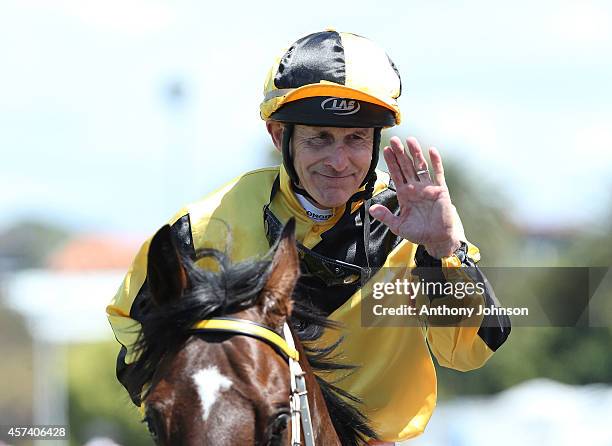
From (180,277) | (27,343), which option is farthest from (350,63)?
(27,343)

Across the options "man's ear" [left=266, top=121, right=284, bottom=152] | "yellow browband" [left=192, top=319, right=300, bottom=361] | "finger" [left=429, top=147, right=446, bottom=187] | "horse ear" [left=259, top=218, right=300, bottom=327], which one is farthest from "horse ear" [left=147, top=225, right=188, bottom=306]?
"man's ear" [left=266, top=121, right=284, bottom=152]

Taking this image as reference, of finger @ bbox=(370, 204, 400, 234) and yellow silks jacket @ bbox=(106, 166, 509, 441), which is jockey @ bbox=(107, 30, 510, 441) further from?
finger @ bbox=(370, 204, 400, 234)

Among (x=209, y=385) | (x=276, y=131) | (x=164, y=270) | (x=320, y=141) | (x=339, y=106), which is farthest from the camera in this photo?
(x=276, y=131)

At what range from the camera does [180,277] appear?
141 inches

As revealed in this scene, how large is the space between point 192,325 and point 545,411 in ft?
31.2

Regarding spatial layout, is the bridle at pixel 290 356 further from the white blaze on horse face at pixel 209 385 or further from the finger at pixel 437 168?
the finger at pixel 437 168

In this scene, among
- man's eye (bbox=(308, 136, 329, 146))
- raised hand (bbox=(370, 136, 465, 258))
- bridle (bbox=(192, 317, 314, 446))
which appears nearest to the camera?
bridle (bbox=(192, 317, 314, 446))

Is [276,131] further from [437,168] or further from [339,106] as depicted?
[437,168]

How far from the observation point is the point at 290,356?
139 inches

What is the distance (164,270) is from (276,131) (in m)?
1.53

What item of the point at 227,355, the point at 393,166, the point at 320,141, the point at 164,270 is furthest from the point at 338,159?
the point at 227,355

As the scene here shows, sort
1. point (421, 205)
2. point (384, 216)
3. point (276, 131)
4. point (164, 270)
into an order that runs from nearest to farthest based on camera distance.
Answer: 1. point (164, 270)
2. point (421, 205)
3. point (384, 216)
4. point (276, 131)

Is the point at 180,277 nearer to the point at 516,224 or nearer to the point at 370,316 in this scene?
the point at 370,316

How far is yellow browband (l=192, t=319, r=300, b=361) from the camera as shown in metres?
3.46
